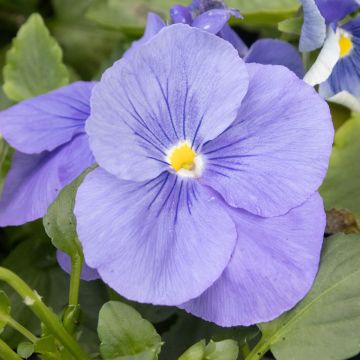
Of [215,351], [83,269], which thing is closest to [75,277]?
[83,269]

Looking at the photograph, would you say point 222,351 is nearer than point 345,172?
Yes

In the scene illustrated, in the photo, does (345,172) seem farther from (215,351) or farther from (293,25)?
(215,351)

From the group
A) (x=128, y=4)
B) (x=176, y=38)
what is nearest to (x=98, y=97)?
(x=176, y=38)

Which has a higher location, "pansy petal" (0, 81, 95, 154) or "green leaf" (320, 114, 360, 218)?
"pansy petal" (0, 81, 95, 154)

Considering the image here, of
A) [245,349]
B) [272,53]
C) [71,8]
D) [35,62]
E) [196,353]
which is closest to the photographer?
[196,353]

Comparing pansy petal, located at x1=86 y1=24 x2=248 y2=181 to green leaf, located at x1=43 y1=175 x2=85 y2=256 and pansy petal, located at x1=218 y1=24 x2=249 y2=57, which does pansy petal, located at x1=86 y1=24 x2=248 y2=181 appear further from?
pansy petal, located at x1=218 y1=24 x2=249 y2=57

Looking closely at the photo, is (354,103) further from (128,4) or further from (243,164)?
(128,4)

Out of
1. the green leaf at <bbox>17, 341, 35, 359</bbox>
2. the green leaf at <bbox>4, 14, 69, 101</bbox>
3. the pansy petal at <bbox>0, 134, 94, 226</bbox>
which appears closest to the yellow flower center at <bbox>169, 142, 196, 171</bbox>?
the pansy petal at <bbox>0, 134, 94, 226</bbox>
